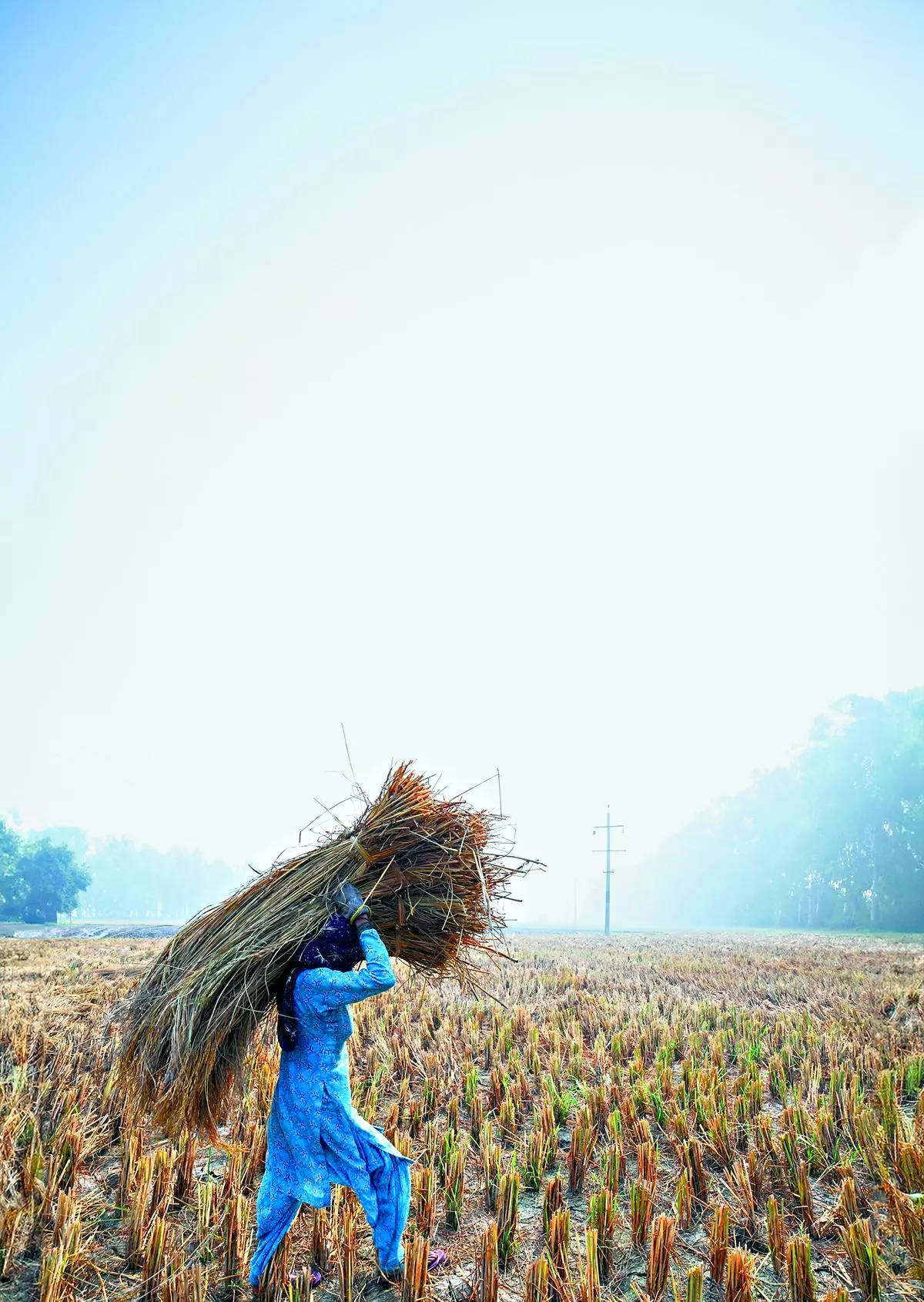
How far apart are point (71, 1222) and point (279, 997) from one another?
126cm

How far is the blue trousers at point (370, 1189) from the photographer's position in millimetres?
3235

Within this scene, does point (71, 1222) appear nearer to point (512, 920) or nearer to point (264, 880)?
point (264, 880)

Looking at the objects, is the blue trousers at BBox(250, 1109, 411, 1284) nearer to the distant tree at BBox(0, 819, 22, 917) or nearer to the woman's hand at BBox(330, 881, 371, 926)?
the woman's hand at BBox(330, 881, 371, 926)

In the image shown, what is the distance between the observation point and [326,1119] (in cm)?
331

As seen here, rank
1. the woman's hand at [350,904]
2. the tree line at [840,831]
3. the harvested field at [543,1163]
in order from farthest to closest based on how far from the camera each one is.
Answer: the tree line at [840,831], the harvested field at [543,1163], the woman's hand at [350,904]

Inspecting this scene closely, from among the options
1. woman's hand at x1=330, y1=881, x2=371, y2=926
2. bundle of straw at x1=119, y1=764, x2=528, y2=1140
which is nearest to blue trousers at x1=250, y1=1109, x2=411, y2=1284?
bundle of straw at x1=119, y1=764, x2=528, y2=1140

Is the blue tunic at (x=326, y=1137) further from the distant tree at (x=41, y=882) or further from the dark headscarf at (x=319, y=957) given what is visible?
the distant tree at (x=41, y=882)

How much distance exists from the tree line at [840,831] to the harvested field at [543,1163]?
Answer: 149ft

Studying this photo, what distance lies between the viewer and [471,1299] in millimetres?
3387

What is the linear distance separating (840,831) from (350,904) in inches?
2244

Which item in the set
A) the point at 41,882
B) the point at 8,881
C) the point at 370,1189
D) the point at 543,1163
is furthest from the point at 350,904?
the point at 8,881

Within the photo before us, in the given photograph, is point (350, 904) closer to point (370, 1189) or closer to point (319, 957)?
point (319, 957)

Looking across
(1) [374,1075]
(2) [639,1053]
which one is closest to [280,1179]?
(1) [374,1075]

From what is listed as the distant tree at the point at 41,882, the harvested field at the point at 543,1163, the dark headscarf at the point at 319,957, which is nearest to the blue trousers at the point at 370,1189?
the harvested field at the point at 543,1163
